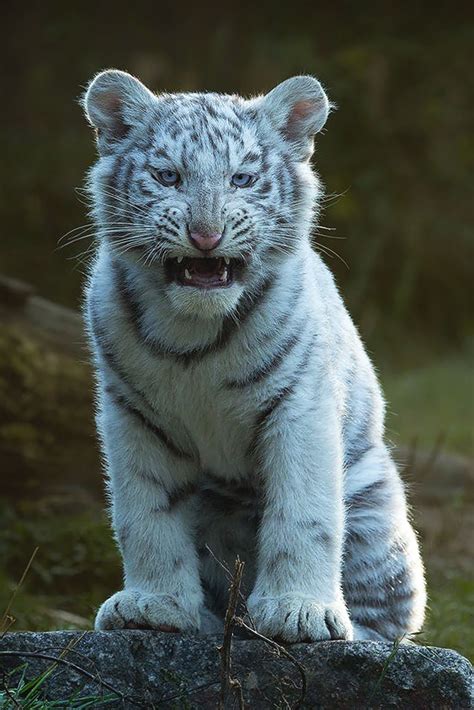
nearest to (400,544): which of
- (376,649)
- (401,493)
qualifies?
(401,493)

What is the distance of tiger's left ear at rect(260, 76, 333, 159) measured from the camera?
4059 millimetres

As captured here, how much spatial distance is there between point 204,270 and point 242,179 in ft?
1.08

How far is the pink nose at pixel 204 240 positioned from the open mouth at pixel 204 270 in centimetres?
13

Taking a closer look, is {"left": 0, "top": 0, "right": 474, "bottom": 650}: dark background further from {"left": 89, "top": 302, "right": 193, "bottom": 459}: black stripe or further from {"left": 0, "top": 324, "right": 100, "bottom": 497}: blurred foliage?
{"left": 89, "top": 302, "right": 193, "bottom": 459}: black stripe

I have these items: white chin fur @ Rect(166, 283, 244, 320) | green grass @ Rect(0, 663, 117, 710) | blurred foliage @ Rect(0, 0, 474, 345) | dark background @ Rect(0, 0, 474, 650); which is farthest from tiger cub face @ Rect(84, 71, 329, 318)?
blurred foliage @ Rect(0, 0, 474, 345)

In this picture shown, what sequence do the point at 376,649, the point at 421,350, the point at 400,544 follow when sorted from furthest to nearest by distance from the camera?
the point at 421,350 < the point at 400,544 < the point at 376,649

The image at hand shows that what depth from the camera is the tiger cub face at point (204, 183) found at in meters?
3.62

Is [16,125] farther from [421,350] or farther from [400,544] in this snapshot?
[400,544]

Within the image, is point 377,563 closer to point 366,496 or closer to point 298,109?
point 366,496

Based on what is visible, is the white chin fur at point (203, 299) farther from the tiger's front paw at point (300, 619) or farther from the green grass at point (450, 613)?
the green grass at point (450, 613)

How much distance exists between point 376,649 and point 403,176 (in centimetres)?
1005

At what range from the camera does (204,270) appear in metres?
3.71

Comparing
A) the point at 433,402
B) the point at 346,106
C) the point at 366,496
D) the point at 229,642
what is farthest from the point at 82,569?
the point at 346,106

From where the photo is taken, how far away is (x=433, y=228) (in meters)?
13.0
